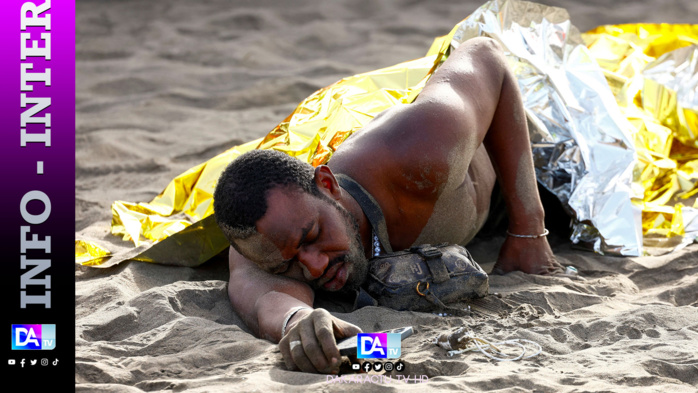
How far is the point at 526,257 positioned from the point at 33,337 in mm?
1484

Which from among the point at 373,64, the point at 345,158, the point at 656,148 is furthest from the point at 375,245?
the point at 373,64

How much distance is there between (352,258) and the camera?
2086mm

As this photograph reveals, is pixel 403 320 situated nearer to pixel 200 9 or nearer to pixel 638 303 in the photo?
pixel 638 303

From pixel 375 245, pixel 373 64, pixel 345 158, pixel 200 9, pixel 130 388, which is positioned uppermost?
pixel 200 9

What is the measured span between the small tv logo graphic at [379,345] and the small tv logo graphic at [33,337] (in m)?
0.64

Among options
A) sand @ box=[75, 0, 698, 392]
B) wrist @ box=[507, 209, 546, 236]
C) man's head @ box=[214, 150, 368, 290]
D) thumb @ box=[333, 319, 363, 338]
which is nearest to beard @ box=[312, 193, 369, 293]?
man's head @ box=[214, 150, 368, 290]

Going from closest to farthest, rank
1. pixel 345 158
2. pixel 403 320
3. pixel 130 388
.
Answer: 1. pixel 130 388
2. pixel 403 320
3. pixel 345 158

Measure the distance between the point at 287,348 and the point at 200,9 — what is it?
502 centimetres

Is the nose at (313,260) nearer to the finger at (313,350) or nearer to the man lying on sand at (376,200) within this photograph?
the man lying on sand at (376,200)

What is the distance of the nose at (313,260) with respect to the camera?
202 centimetres

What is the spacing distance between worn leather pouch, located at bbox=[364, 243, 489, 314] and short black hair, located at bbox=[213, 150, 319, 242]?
30 centimetres

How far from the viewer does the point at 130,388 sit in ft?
5.38

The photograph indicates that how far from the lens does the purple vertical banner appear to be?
64.2 inches

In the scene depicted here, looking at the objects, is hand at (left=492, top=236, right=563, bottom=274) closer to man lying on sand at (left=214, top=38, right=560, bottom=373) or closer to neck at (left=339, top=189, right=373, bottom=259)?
man lying on sand at (left=214, top=38, right=560, bottom=373)
